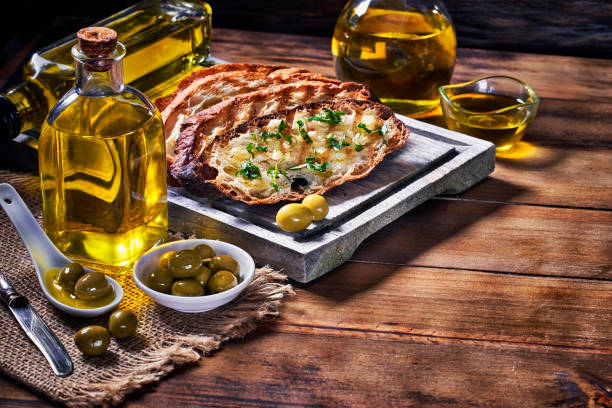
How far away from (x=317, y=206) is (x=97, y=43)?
499 millimetres

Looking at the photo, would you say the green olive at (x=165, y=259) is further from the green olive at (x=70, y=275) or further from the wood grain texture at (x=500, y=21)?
the wood grain texture at (x=500, y=21)

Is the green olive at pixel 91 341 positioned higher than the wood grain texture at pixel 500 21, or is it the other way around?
the wood grain texture at pixel 500 21

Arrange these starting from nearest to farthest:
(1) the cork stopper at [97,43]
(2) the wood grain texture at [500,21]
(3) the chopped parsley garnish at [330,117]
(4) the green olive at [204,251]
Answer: (1) the cork stopper at [97,43], (4) the green olive at [204,251], (3) the chopped parsley garnish at [330,117], (2) the wood grain texture at [500,21]

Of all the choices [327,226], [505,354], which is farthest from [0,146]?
[505,354]

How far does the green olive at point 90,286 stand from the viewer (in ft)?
4.25

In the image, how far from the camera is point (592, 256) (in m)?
1.57

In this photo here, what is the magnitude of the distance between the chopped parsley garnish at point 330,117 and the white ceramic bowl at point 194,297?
0.43 m

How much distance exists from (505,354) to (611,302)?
281 millimetres

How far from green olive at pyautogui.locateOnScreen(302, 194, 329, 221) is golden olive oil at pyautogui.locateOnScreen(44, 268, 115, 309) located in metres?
0.40

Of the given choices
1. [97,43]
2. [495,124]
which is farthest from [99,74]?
[495,124]

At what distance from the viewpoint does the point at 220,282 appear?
4.34 ft

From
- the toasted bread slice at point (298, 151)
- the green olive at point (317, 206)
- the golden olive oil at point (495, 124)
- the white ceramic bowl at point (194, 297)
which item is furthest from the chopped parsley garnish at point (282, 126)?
the golden olive oil at point (495, 124)

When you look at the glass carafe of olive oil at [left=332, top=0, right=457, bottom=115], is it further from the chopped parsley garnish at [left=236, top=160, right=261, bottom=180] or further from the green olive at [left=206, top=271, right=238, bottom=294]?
the green olive at [left=206, top=271, right=238, bottom=294]

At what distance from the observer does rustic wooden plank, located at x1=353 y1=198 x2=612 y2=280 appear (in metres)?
1.53
